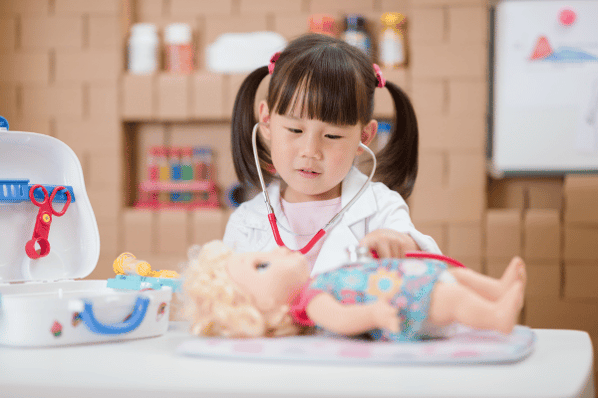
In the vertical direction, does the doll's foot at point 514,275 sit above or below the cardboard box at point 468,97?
below

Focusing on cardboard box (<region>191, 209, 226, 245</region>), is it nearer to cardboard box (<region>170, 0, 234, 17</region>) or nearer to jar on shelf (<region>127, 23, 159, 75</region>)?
jar on shelf (<region>127, 23, 159, 75</region>)

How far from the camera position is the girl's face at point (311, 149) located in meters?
0.79

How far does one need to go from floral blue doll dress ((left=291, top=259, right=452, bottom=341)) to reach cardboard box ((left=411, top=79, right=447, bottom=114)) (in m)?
1.46

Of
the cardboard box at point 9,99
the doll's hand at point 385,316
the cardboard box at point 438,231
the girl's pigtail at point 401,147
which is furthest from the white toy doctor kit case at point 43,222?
the cardboard box at point 9,99

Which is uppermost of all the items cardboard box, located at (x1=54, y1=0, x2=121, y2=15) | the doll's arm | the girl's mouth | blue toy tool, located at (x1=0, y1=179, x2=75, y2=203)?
cardboard box, located at (x1=54, y1=0, x2=121, y2=15)

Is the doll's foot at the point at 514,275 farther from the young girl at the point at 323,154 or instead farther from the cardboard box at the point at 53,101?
the cardboard box at the point at 53,101

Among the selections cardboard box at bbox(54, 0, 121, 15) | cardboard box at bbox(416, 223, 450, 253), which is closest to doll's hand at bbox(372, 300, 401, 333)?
cardboard box at bbox(416, 223, 450, 253)

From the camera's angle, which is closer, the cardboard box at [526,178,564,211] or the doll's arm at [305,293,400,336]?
the doll's arm at [305,293,400,336]

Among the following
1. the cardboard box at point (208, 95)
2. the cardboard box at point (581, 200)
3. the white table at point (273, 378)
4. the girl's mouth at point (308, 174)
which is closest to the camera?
the white table at point (273, 378)

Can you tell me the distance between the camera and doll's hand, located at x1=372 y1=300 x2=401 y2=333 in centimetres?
45

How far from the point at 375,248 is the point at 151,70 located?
166 cm

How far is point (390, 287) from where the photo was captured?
481 millimetres

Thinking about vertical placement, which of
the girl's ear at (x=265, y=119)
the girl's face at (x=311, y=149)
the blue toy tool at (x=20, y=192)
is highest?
the girl's ear at (x=265, y=119)

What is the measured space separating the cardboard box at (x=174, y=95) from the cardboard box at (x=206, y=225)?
364 mm
